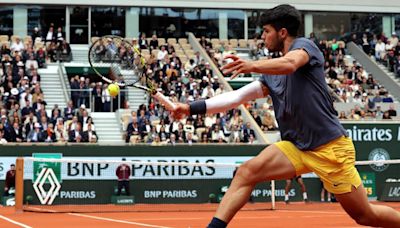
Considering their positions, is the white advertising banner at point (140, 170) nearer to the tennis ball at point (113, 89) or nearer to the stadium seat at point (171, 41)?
the tennis ball at point (113, 89)

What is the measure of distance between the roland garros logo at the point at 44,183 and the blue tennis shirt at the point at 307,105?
14.1m

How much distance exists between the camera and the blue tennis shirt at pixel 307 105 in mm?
6219

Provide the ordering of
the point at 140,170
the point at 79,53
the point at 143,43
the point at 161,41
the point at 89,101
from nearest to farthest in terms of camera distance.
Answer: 1. the point at 140,170
2. the point at 89,101
3. the point at 143,43
4. the point at 79,53
5. the point at 161,41

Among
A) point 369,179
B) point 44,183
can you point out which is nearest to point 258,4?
point 369,179

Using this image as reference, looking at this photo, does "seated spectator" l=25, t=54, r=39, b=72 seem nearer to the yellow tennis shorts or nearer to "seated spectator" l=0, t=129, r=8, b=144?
"seated spectator" l=0, t=129, r=8, b=144

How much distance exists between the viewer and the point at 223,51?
34.3 metres

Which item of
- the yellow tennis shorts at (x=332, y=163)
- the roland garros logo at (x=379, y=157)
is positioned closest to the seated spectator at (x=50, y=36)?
the roland garros logo at (x=379, y=157)

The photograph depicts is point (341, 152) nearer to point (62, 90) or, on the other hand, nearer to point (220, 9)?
point (62, 90)

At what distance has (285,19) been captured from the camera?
6.28 meters

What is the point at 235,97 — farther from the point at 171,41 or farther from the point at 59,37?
the point at 171,41

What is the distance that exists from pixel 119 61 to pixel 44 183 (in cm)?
1246

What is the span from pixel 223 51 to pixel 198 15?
3650 mm

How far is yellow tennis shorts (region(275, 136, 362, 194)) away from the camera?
20.9 ft

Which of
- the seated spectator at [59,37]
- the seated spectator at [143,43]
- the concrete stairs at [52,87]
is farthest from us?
the seated spectator at [143,43]
